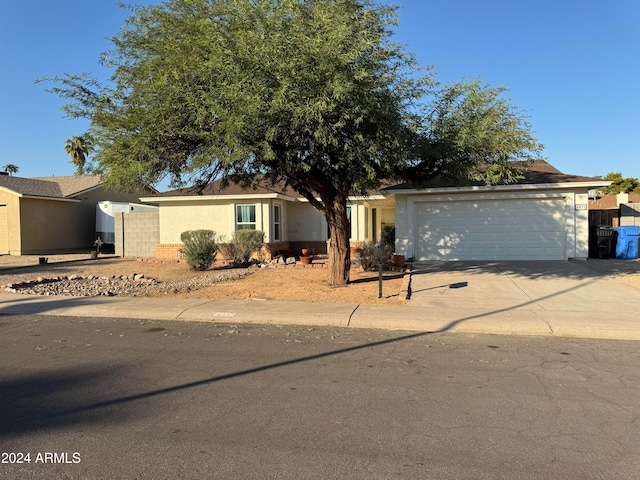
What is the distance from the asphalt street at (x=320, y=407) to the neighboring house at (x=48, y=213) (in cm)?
1875

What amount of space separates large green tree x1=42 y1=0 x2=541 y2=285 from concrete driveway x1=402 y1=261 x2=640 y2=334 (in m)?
2.91

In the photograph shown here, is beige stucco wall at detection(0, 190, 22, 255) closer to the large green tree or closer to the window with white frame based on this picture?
the window with white frame

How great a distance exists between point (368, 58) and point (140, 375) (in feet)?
22.5

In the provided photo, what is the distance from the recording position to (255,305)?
33.1 feet

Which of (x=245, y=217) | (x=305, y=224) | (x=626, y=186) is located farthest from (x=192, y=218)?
(x=626, y=186)

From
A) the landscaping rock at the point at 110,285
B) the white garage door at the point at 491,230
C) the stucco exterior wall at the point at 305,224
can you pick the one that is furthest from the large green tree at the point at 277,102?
the stucco exterior wall at the point at 305,224

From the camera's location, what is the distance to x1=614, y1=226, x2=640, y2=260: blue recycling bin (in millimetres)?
18922

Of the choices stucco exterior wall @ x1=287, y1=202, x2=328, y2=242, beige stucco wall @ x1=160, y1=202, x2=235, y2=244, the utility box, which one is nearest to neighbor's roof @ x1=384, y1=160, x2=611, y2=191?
the utility box

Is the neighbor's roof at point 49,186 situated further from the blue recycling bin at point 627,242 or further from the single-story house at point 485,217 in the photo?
the blue recycling bin at point 627,242

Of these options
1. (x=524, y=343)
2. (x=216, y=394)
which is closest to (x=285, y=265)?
(x=524, y=343)

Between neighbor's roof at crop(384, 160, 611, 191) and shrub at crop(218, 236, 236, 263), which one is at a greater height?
neighbor's roof at crop(384, 160, 611, 191)

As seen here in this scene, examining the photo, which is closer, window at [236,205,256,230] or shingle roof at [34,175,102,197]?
window at [236,205,256,230]

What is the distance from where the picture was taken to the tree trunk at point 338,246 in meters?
12.4

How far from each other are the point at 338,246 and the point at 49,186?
2402 cm
